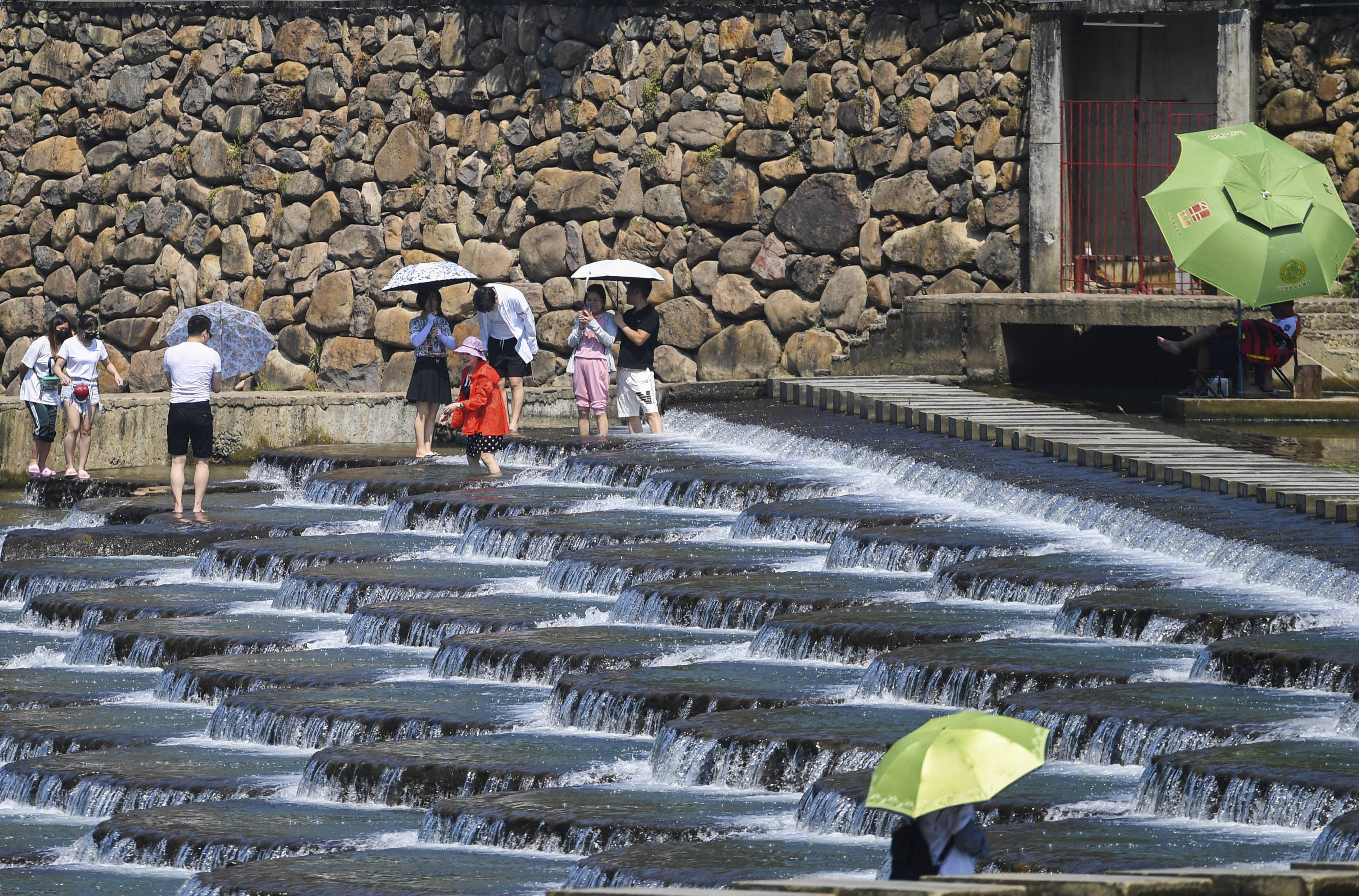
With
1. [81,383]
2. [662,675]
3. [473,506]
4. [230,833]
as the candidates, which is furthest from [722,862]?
[81,383]

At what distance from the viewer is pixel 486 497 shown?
49.6 feet

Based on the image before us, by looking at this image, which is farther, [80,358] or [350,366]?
[350,366]

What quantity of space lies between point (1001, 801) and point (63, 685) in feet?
18.0

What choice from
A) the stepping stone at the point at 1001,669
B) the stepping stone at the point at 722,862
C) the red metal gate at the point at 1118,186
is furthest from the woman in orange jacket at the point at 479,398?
the stepping stone at the point at 722,862

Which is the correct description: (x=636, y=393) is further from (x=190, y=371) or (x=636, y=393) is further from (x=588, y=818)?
(x=588, y=818)

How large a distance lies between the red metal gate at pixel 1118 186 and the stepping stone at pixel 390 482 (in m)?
4.84

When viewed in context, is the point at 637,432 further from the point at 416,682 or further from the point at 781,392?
the point at 416,682

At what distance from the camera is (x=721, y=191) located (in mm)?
19125

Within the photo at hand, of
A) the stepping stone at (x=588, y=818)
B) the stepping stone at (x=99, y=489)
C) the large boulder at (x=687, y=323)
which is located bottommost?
the stepping stone at (x=588, y=818)

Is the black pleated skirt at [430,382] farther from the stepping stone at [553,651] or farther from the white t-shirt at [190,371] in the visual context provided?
the stepping stone at [553,651]

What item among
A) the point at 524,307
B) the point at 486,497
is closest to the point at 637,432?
the point at 524,307

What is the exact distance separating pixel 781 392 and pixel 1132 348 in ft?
9.22

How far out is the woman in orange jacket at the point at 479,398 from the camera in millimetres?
15203

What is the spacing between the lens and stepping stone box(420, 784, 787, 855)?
853 centimetres
